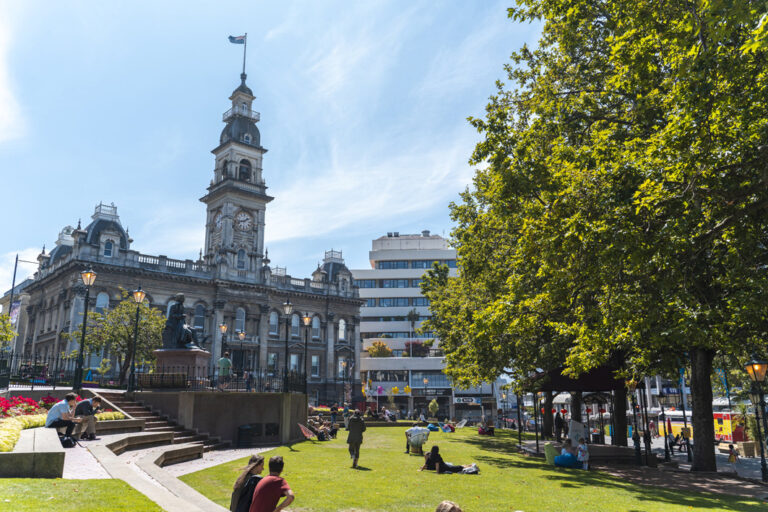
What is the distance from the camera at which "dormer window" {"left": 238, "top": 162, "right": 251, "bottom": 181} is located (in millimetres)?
64688

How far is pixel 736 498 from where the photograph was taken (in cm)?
1317

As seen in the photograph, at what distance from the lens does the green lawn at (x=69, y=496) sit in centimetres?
724

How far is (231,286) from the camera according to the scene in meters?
58.6

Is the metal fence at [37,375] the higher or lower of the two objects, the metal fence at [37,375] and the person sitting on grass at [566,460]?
the higher

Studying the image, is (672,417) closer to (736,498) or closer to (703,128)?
(736,498)

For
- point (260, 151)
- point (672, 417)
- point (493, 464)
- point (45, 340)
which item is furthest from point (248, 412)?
point (260, 151)

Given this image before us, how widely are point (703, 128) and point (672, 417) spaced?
35979 millimetres

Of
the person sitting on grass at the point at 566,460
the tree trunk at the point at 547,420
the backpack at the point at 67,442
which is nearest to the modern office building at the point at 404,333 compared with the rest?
the tree trunk at the point at 547,420

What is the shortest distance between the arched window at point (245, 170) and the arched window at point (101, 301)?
20.4 meters

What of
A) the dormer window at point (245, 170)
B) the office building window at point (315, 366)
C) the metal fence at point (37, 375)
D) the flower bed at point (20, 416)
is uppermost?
the dormer window at point (245, 170)

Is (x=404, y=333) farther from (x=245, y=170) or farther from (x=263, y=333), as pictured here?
(x=245, y=170)

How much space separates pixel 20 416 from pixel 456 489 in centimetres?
1132

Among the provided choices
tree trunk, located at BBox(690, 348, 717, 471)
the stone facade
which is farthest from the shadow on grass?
the stone facade

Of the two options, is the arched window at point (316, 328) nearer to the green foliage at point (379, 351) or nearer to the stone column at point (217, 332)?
the stone column at point (217, 332)
